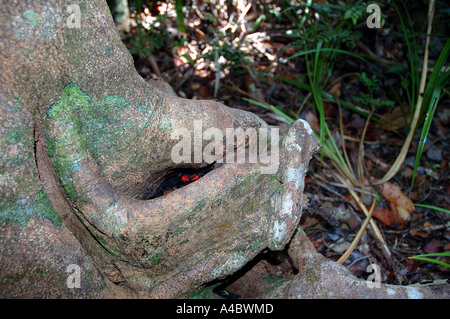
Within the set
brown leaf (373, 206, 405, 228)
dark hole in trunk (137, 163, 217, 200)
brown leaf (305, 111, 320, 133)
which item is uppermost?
dark hole in trunk (137, 163, 217, 200)

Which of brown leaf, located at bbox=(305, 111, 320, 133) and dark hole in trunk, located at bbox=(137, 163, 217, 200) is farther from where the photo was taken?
brown leaf, located at bbox=(305, 111, 320, 133)

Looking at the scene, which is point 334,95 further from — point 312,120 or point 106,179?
point 106,179

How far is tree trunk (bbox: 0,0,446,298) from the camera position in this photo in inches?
56.1

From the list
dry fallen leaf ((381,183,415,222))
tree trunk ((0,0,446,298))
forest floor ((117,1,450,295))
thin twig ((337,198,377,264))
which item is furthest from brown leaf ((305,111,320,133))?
tree trunk ((0,0,446,298))

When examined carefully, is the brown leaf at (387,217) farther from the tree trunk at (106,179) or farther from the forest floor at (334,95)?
the tree trunk at (106,179)

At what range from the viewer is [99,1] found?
1578 mm

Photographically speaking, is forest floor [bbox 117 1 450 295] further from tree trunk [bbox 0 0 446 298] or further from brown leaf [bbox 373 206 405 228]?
tree trunk [bbox 0 0 446 298]

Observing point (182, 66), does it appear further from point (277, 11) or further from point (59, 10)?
point (59, 10)

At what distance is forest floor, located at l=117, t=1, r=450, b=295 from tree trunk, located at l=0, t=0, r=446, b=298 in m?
0.89

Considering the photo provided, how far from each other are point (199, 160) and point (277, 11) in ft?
7.48

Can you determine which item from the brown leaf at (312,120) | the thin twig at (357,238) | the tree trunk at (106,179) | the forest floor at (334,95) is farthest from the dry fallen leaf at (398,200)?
the tree trunk at (106,179)

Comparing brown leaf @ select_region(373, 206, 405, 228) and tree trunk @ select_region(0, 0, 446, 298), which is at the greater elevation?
tree trunk @ select_region(0, 0, 446, 298)

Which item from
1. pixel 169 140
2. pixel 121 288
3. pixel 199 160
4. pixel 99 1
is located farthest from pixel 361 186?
pixel 99 1

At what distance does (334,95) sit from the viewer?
3545 millimetres
